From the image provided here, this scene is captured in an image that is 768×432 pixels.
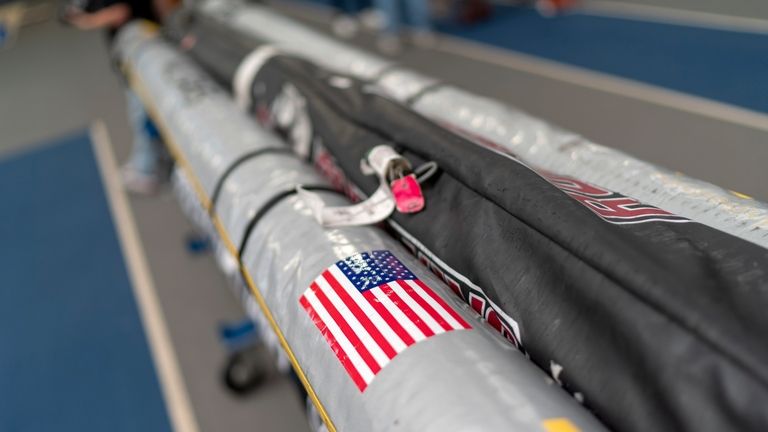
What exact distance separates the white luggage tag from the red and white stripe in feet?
0.44

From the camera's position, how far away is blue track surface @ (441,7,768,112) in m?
2.52

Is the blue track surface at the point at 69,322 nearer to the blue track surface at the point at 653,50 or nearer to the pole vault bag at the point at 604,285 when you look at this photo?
the pole vault bag at the point at 604,285

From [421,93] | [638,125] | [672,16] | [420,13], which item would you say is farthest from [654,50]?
[421,93]

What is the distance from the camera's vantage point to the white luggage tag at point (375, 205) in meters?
0.85

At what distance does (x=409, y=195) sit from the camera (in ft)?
2.72

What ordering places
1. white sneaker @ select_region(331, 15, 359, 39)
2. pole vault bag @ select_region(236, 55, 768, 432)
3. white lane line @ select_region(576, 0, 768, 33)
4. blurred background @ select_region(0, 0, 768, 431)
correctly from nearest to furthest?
pole vault bag @ select_region(236, 55, 768, 432) < blurred background @ select_region(0, 0, 768, 431) < white lane line @ select_region(576, 0, 768, 33) < white sneaker @ select_region(331, 15, 359, 39)

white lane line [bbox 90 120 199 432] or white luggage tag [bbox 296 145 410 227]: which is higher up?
white luggage tag [bbox 296 145 410 227]

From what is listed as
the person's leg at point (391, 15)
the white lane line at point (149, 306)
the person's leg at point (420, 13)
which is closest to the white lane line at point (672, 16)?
the person's leg at point (420, 13)

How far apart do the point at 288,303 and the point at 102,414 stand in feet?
4.19

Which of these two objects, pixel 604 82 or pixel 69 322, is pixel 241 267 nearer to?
pixel 69 322

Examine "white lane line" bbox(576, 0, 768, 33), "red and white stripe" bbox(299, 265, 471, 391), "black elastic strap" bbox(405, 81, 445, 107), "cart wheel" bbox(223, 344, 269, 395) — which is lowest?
"cart wheel" bbox(223, 344, 269, 395)

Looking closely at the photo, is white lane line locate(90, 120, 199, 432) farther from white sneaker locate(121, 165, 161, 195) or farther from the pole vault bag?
the pole vault bag

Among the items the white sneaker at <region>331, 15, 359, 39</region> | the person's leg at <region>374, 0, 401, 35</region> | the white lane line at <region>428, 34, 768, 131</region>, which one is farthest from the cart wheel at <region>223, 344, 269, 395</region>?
the white sneaker at <region>331, 15, 359, 39</region>

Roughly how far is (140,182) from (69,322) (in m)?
0.98
